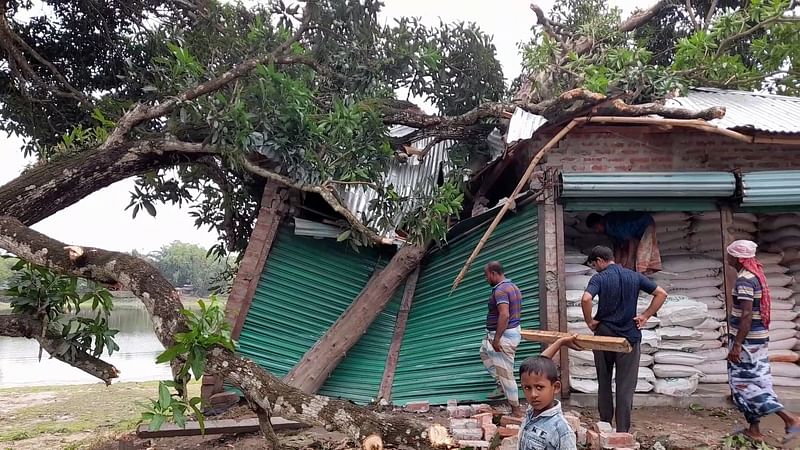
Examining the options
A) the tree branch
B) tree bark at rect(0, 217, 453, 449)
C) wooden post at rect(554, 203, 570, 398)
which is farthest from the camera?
wooden post at rect(554, 203, 570, 398)

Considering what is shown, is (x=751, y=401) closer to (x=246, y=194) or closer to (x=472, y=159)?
(x=472, y=159)

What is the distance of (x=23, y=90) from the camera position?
597cm

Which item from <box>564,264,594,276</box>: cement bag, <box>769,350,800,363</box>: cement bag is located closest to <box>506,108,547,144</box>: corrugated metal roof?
<box>564,264,594,276</box>: cement bag

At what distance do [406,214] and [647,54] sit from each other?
276cm

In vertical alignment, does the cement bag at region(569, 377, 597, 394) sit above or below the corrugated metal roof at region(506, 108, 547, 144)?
below

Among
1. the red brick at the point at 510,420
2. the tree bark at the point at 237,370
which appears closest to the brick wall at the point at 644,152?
the red brick at the point at 510,420

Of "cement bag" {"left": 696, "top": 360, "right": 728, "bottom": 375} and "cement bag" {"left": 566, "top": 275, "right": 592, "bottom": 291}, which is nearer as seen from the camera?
"cement bag" {"left": 566, "top": 275, "right": 592, "bottom": 291}

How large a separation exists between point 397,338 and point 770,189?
4.13 metres

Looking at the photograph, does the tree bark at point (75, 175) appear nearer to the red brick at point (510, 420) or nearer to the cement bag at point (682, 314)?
the red brick at point (510, 420)

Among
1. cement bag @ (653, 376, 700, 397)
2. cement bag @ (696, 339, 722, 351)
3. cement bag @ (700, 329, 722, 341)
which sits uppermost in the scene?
cement bag @ (700, 329, 722, 341)

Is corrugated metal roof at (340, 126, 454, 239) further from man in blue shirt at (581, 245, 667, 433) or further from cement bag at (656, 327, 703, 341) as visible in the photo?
cement bag at (656, 327, 703, 341)

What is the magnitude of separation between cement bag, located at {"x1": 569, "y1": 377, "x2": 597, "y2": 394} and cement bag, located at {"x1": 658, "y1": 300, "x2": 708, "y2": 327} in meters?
0.97

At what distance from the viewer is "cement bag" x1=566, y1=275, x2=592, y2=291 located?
5.17 metres

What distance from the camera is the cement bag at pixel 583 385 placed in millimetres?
4848
